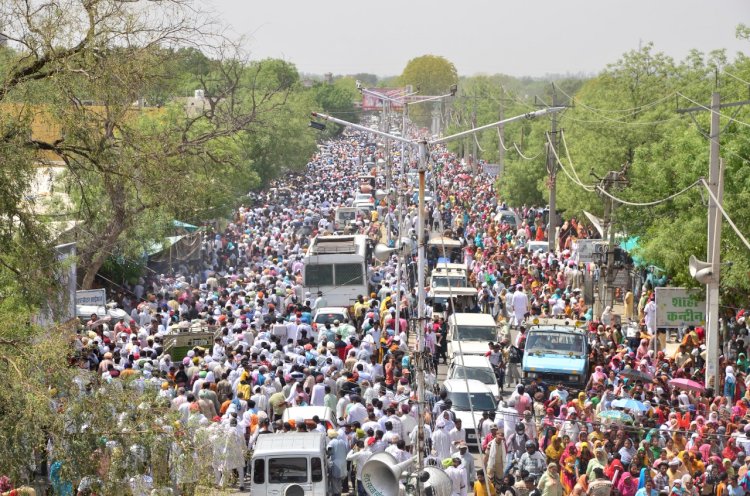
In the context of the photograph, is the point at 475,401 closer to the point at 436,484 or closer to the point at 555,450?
the point at 555,450

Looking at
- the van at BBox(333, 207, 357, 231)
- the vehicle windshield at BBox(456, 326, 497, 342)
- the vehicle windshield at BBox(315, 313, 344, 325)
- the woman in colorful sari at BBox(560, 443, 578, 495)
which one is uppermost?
the van at BBox(333, 207, 357, 231)

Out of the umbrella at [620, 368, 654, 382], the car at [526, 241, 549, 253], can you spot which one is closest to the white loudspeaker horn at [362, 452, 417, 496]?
the umbrella at [620, 368, 654, 382]

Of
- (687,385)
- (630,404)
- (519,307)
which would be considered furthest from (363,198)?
(630,404)

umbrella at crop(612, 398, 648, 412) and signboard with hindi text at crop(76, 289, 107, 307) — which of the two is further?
signboard with hindi text at crop(76, 289, 107, 307)

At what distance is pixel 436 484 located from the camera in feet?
44.8

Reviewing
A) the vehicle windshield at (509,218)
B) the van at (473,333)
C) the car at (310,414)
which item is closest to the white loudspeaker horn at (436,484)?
the car at (310,414)

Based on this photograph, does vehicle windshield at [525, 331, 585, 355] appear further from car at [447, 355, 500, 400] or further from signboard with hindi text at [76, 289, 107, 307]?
signboard with hindi text at [76, 289, 107, 307]

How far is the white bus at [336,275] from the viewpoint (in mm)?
33125

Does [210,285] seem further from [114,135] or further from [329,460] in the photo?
[114,135]

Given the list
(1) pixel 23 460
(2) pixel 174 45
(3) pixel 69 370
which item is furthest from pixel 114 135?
(1) pixel 23 460

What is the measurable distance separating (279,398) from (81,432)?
31.5 feet

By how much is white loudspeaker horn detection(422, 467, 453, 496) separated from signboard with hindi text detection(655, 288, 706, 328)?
11.0 meters

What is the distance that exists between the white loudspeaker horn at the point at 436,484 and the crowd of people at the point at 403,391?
925mm

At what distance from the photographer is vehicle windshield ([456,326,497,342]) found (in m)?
26.6
